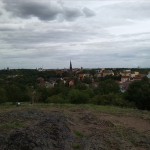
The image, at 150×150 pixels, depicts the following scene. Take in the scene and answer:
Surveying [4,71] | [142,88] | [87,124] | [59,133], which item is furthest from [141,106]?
[4,71]

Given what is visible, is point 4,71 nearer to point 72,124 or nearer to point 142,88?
point 142,88

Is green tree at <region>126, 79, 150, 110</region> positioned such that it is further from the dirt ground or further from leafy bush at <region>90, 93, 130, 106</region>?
the dirt ground

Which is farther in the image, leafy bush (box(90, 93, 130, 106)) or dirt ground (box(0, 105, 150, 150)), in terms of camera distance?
leafy bush (box(90, 93, 130, 106))

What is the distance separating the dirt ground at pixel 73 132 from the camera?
8719 mm

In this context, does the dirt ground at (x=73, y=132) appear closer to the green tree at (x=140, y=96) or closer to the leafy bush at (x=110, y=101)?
the leafy bush at (x=110, y=101)

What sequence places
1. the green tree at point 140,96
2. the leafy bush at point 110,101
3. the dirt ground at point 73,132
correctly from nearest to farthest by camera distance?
the dirt ground at point 73,132 < the leafy bush at point 110,101 < the green tree at point 140,96

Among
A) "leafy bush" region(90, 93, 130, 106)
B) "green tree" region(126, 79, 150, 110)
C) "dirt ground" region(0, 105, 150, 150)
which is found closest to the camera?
"dirt ground" region(0, 105, 150, 150)

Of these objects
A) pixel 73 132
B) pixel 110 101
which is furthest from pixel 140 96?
pixel 73 132

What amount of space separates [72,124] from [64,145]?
2.58 m

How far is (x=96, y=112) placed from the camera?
15250 mm

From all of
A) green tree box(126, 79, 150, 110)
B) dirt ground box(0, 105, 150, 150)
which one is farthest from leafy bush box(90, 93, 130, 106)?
dirt ground box(0, 105, 150, 150)

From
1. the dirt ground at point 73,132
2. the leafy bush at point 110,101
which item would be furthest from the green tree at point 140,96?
the dirt ground at point 73,132

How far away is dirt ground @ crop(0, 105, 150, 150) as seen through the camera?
8.72 meters

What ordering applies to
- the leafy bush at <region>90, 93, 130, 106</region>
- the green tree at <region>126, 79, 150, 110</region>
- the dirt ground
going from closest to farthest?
the dirt ground → the leafy bush at <region>90, 93, 130, 106</region> → the green tree at <region>126, 79, 150, 110</region>
